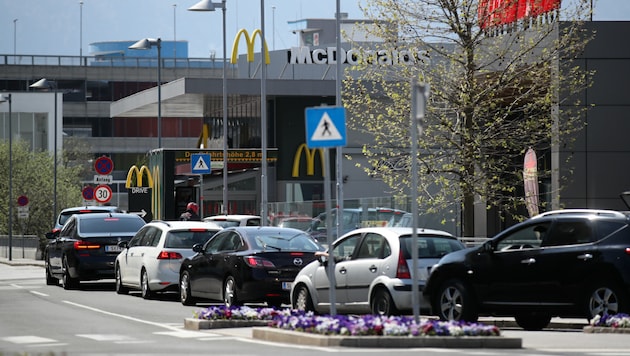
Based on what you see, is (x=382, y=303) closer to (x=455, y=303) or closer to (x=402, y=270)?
(x=402, y=270)

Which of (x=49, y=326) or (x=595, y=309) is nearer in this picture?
(x=595, y=309)

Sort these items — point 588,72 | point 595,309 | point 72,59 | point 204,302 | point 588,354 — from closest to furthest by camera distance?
point 588,354 → point 595,309 → point 204,302 → point 588,72 → point 72,59

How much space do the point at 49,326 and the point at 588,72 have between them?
1577 cm

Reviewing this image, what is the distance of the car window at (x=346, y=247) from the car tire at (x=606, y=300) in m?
4.09

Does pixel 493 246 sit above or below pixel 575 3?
below

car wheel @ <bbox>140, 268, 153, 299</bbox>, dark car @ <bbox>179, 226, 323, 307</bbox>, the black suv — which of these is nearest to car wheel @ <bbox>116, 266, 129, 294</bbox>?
car wheel @ <bbox>140, 268, 153, 299</bbox>

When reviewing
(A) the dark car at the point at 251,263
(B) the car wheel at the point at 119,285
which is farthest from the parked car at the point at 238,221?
(A) the dark car at the point at 251,263

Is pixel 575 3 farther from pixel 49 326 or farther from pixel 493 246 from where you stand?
pixel 49 326

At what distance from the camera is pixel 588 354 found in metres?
15.6

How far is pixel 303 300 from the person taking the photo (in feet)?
73.2

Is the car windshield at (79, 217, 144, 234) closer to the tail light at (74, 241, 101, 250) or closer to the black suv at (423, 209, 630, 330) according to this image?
the tail light at (74, 241, 101, 250)

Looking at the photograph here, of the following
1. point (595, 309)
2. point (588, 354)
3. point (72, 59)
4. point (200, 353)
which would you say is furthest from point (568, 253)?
point (72, 59)

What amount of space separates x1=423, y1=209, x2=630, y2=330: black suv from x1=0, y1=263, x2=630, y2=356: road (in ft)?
1.56

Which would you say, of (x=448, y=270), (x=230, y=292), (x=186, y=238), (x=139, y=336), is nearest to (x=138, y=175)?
(x=186, y=238)
